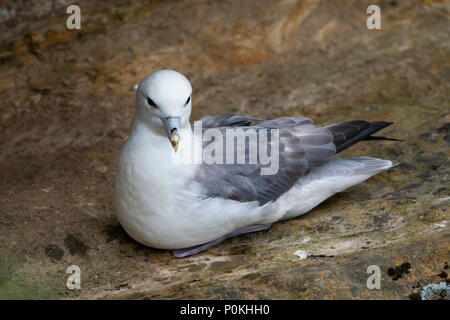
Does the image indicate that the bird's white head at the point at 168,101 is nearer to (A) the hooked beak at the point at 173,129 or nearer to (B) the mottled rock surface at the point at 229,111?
(A) the hooked beak at the point at 173,129

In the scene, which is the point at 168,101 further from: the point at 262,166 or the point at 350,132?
the point at 350,132

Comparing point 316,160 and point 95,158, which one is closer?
point 316,160

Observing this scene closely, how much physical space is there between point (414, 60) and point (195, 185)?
132 inches

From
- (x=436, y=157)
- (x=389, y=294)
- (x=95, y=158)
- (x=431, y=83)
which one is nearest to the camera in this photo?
(x=389, y=294)

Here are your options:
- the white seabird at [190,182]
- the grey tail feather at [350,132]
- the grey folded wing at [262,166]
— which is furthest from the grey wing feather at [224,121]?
the grey tail feather at [350,132]

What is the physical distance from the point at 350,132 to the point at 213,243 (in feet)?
4.19

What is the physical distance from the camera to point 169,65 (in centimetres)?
588

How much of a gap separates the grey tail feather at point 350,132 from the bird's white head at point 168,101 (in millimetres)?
1270

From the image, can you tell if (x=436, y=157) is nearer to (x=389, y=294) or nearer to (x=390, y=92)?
(x=390, y=92)

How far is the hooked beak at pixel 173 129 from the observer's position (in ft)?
10.3

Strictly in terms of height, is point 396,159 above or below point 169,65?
below

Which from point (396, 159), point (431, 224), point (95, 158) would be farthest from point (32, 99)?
point (431, 224)

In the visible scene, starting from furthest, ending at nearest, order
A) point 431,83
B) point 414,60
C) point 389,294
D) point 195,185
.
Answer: point 414,60 < point 431,83 < point 195,185 < point 389,294

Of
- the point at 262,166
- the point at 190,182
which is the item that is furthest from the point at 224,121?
the point at 190,182
